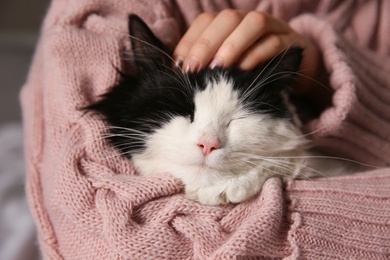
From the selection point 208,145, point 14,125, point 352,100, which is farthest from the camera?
point 14,125

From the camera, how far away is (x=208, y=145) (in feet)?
2.44

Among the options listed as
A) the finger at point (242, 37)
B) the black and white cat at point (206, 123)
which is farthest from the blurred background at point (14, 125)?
the finger at point (242, 37)

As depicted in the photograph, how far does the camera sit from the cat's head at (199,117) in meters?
0.77

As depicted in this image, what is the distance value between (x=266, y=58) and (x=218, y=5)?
295 millimetres

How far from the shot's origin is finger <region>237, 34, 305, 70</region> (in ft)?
3.12

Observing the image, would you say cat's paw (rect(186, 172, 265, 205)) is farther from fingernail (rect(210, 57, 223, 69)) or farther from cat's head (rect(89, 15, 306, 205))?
fingernail (rect(210, 57, 223, 69))

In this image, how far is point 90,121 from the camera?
833 millimetres

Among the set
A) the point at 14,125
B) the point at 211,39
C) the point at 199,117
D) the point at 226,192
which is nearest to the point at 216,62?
the point at 211,39

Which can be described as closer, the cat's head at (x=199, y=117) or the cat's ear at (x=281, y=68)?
the cat's head at (x=199, y=117)

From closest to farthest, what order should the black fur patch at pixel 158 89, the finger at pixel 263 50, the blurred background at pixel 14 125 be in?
the black fur patch at pixel 158 89
the finger at pixel 263 50
the blurred background at pixel 14 125

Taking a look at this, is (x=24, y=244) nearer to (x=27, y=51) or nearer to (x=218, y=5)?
(x=218, y=5)

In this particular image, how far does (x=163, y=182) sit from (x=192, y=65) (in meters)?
0.26

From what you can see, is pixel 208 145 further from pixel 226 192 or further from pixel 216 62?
pixel 216 62

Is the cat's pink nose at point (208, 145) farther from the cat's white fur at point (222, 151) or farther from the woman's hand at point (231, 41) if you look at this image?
the woman's hand at point (231, 41)
